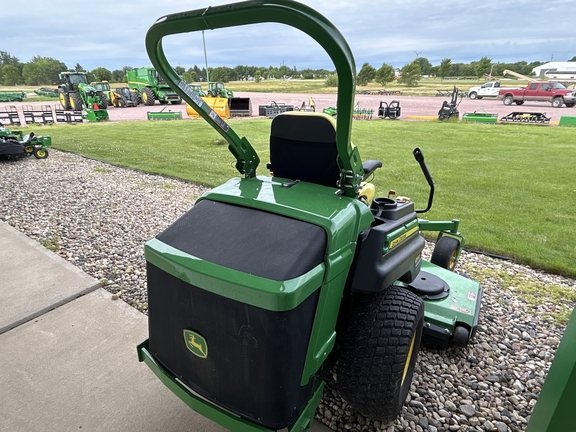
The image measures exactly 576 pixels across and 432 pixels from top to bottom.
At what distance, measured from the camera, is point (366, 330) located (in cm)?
165

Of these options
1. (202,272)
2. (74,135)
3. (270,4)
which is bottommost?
(74,135)

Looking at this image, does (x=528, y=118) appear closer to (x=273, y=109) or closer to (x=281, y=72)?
(x=273, y=109)

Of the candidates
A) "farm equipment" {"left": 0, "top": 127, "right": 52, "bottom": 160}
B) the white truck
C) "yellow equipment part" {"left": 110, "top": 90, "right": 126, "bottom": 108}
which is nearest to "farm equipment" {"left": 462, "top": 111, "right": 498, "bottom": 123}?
"farm equipment" {"left": 0, "top": 127, "right": 52, "bottom": 160}

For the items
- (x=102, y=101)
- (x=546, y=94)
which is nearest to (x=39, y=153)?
(x=102, y=101)

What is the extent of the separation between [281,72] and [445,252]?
43878mm

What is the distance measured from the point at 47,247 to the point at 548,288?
4590mm

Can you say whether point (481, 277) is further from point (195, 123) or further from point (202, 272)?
point (195, 123)

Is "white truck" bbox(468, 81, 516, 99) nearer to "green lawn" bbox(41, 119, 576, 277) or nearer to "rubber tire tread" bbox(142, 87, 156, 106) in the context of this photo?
"green lawn" bbox(41, 119, 576, 277)

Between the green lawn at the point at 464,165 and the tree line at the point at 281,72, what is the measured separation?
2663 cm

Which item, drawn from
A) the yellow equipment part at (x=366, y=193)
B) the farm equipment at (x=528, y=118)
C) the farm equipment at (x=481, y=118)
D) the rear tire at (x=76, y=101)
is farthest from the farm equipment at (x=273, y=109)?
the yellow equipment part at (x=366, y=193)

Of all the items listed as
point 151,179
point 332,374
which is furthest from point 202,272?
point 151,179

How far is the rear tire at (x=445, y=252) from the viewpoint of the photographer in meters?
3.02

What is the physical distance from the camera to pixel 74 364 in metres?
2.21

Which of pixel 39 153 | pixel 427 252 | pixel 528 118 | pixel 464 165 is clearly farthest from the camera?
pixel 528 118
